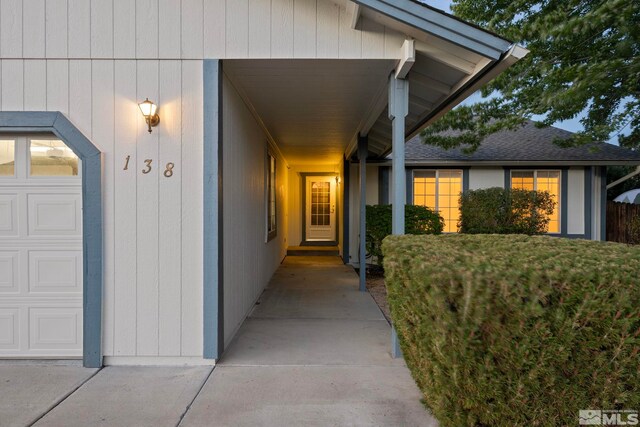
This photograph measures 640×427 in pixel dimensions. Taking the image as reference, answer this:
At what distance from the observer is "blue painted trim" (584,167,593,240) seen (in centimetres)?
885

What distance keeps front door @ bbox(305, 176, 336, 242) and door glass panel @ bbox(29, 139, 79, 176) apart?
8.87 meters

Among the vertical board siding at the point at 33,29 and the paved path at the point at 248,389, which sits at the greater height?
the vertical board siding at the point at 33,29

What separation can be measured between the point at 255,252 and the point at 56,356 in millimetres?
2688

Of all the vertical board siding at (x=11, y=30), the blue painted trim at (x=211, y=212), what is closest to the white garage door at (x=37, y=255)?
the vertical board siding at (x=11, y=30)

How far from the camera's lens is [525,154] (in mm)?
9023

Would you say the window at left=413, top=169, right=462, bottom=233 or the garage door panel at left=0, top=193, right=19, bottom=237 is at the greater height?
the window at left=413, top=169, right=462, bottom=233

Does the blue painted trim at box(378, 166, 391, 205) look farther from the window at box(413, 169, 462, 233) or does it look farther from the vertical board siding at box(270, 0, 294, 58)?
the vertical board siding at box(270, 0, 294, 58)

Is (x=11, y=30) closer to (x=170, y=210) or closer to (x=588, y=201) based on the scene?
(x=170, y=210)

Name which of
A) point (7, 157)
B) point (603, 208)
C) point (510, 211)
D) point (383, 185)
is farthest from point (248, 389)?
point (603, 208)

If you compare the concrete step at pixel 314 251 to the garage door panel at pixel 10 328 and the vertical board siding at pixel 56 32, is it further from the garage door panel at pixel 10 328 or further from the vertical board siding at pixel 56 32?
the vertical board siding at pixel 56 32

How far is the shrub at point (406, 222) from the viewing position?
7320 millimetres

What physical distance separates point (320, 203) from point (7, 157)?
9.25 metres

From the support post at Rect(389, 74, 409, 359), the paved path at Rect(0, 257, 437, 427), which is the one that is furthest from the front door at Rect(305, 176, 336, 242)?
the support post at Rect(389, 74, 409, 359)

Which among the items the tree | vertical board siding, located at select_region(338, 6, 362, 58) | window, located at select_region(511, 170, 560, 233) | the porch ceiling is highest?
the tree
